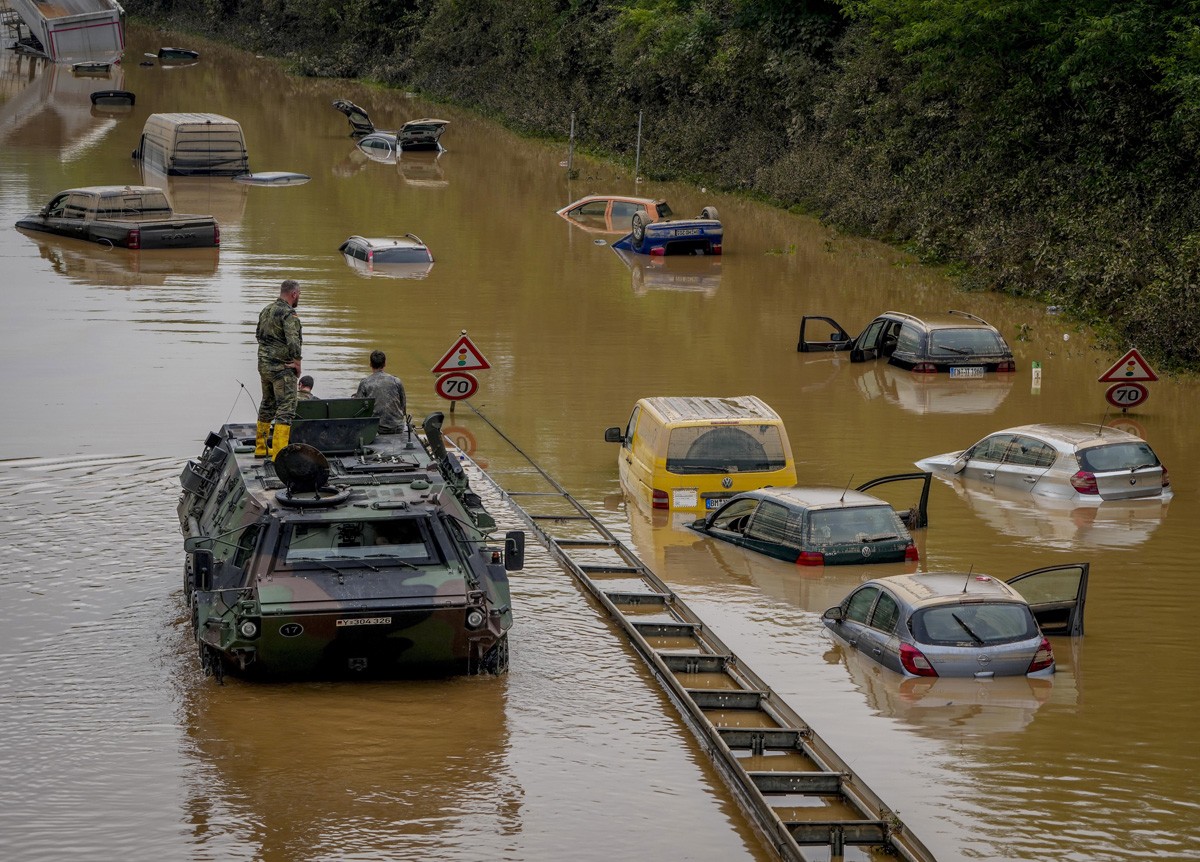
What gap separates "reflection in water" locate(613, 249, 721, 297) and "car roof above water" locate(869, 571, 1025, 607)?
2409 cm

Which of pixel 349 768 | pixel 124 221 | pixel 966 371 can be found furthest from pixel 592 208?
pixel 349 768

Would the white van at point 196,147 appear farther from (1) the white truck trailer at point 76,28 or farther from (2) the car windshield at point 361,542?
(2) the car windshield at point 361,542

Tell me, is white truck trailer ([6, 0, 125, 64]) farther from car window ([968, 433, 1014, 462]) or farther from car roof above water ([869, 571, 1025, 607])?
car roof above water ([869, 571, 1025, 607])

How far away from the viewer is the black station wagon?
31672 millimetres

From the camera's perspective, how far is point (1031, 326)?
3609 cm

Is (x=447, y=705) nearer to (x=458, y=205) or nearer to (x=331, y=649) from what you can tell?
(x=331, y=649)

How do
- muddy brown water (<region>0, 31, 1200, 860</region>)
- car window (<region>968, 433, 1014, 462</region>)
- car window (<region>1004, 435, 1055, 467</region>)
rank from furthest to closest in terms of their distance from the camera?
1. car window (<region>968, 433, 1014, 462</region>)
2. car window (<region>1004, 435, 1055, 467</region>)
3. muddy brown water (<region>0, 31, 1200, 860</region>)

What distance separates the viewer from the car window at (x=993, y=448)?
23.9m

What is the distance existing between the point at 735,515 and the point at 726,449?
4.30 feet

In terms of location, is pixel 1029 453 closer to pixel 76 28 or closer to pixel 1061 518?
pixel 1061 518

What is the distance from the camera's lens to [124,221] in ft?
147

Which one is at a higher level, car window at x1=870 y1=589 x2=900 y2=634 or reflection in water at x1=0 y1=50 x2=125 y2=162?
car window at x1=870 y1=589 x2=900 y2=634

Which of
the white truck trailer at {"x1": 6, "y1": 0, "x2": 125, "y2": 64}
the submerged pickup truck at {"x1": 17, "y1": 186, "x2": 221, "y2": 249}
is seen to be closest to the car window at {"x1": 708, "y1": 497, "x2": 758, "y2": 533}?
the submerged pickup truck at {"x1": 17, "y1": 186, "x2": 221, "y2": 249}

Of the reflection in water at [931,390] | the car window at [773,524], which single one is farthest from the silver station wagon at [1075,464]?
the reflection in water at [931,390]
